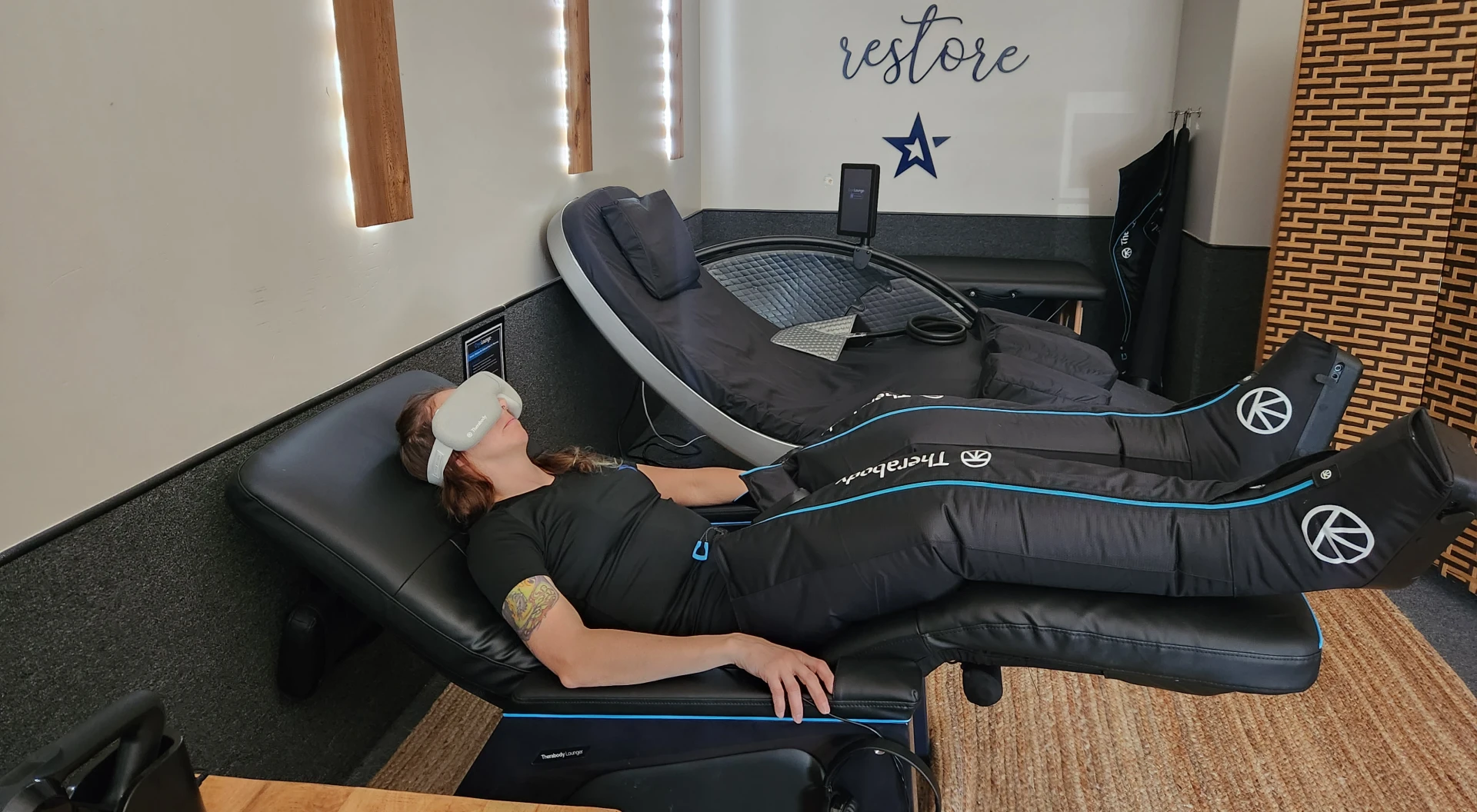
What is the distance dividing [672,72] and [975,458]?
274 centimetres

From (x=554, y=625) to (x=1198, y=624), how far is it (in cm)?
83

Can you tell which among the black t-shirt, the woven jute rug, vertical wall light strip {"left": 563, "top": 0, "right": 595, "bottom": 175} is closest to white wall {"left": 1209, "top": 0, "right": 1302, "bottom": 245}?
the woven jute rug

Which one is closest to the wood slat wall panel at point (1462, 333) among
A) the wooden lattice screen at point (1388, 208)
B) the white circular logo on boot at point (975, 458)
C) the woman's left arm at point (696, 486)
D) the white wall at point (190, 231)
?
the wooden lattice screen at point (1388, 208)

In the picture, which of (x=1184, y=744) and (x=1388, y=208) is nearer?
(x=1184, y=744)

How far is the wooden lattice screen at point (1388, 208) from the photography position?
2.41 meters

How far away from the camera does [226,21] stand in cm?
130

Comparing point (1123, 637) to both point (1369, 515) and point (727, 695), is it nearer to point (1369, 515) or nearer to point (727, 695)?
point (1369, 515)

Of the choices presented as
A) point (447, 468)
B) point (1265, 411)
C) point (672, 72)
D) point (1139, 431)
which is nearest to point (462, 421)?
point (447, 468)

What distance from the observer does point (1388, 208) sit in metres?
2.61

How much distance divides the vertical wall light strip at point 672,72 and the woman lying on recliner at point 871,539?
237cm

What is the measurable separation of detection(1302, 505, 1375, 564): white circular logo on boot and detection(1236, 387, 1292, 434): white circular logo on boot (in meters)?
0.44

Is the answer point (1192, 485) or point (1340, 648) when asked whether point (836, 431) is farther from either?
point (1340, 648)

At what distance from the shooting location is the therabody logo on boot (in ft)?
4.41

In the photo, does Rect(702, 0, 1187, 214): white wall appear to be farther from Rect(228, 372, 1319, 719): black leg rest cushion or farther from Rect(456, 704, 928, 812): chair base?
Rect(456, 704, 928, 812): chair base
